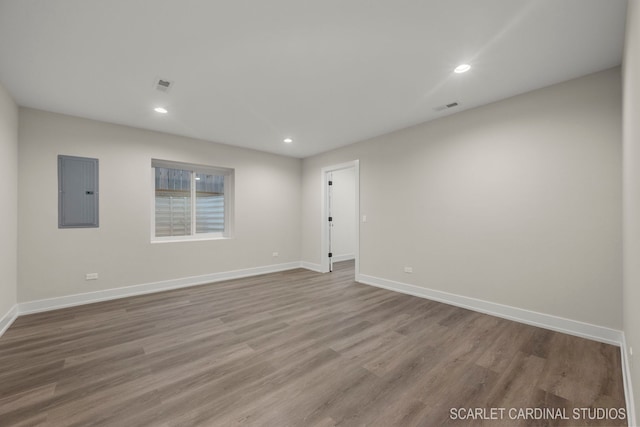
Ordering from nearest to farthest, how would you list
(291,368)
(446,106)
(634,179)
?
(634,179) < (291,368) < (446,106)

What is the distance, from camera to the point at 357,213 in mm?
5004

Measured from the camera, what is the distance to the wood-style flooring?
1.67 meters

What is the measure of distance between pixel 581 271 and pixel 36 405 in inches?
187

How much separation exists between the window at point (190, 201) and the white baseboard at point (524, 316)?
3715mm

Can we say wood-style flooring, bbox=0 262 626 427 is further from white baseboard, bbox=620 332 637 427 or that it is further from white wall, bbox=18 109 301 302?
white wall, bbox=18 109 301 302

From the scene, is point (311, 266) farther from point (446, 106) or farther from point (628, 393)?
point (628, 393)

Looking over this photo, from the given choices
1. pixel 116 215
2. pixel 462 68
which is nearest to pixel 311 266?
pixel 116 215

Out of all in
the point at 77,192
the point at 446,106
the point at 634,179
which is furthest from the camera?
the point at 77,192

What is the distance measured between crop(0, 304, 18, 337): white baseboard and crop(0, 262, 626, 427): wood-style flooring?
0.26 feet

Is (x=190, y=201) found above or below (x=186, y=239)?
above

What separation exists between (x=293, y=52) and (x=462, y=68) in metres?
1.64

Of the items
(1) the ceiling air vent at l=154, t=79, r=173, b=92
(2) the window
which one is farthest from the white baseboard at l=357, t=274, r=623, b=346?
(1) the ceiling air vent at l=154, t=79, r=173, b=92

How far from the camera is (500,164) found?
322 cm

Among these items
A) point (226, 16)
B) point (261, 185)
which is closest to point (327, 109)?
point (226, 16)
